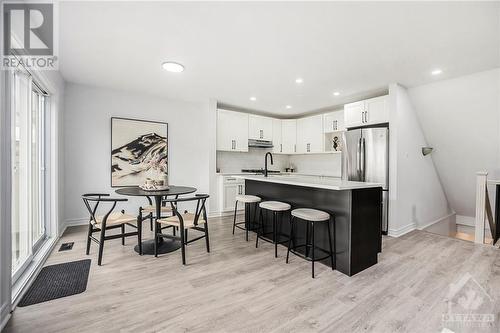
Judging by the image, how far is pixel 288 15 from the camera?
2104mm

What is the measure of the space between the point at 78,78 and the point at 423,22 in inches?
189

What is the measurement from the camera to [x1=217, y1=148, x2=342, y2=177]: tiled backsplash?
19.0 feet

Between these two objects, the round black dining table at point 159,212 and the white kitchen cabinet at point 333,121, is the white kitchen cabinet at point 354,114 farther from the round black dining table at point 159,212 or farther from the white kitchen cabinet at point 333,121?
the round black dining table at point 159,212

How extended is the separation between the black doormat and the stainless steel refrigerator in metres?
4.24

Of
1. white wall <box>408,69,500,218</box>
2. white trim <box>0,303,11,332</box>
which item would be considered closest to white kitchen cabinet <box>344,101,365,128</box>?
white wall <box>408,69,500,218</box>

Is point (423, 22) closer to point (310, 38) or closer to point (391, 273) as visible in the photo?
point (310, 38)

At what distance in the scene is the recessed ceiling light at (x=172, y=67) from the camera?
10.3 ft

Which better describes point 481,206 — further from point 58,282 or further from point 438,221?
point 58,282


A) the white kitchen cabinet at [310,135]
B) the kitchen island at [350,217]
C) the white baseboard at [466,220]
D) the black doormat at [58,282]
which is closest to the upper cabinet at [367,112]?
the white kitchen cabinet at [310,135]

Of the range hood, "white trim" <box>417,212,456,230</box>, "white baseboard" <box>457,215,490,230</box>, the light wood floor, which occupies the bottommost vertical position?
"white baseboard" <box>457,215,490,230</box>

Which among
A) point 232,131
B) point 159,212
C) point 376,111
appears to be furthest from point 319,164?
point 159,212

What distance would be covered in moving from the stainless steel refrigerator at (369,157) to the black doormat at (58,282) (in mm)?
4241

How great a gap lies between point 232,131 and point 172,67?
7.91ft

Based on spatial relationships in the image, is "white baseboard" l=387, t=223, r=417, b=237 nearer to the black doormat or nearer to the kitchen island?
the kitchen island
